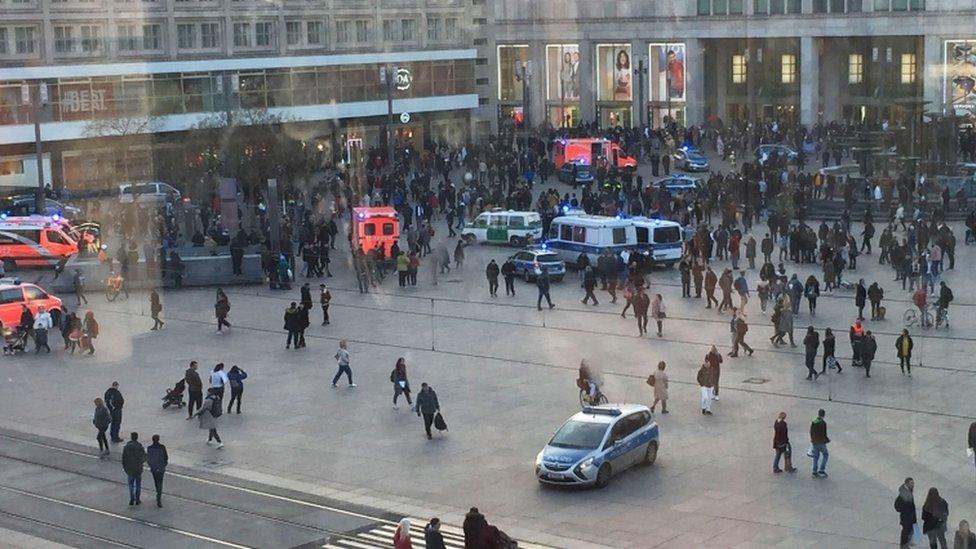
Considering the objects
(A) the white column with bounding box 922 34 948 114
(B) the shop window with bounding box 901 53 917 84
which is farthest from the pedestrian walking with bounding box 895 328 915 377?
(B) the shop window with bounding box 901 53 917 84

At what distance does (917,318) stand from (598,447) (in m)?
14.3

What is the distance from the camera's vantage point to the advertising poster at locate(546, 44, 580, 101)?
9344 centimetres

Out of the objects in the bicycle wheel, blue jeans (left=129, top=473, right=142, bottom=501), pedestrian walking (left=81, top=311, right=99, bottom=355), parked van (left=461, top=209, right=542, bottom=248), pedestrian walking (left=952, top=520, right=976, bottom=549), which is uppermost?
parked van (left=461, top=209, right=542, bottom=248)

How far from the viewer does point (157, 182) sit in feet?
219

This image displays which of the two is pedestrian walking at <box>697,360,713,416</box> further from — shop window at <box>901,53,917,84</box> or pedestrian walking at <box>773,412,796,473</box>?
shop window at <box>901,53,917,84</box>

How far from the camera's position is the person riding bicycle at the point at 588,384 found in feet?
103

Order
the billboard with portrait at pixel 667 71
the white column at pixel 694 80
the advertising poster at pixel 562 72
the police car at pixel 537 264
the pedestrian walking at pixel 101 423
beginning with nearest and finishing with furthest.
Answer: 1. the pedestrian walking at pixel 101 423
2. the police car at pixel 537 264
3. the white column at pixel 694 80
4. the billboard with portrait at pixel 667 71
5. the advertising poster at pixel 562 72

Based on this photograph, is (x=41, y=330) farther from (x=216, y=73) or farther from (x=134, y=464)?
(x=216, y=73)

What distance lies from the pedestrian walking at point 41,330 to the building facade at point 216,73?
95.1ft

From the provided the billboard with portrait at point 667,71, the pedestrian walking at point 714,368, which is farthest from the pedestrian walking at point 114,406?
the billboard with portrait at point 667,71

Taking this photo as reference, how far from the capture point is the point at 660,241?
48656mm

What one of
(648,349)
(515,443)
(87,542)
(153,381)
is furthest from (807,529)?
(153,381)

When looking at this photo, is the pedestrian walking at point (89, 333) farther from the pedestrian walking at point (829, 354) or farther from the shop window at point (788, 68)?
the shop window at point (788, 68)

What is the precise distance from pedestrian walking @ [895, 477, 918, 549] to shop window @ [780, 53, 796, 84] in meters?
67.3
